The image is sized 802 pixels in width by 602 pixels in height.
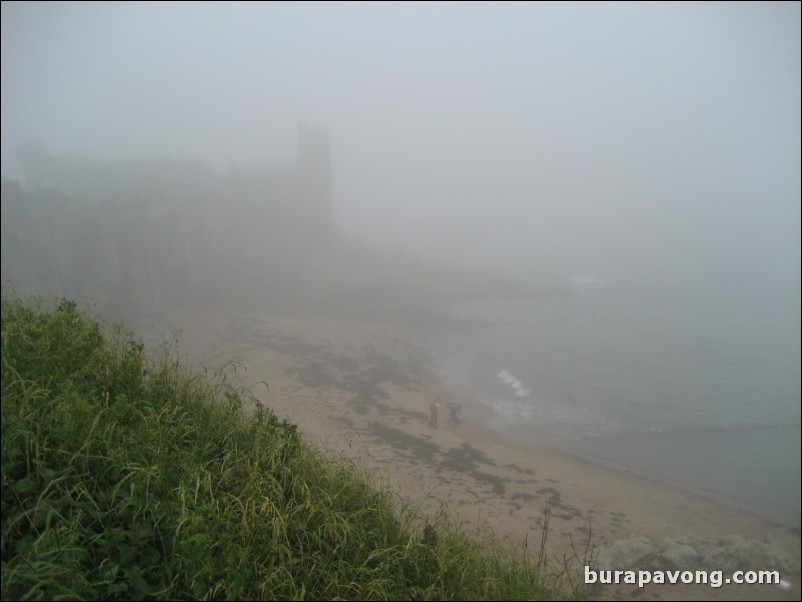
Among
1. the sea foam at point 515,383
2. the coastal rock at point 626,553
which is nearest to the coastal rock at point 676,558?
the coastal rock at point 626,553

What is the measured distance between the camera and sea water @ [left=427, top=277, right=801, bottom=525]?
16.6m

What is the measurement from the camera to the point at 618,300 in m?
56.9

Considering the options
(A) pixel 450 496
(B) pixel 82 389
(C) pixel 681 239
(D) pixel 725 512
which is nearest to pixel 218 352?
(A) pixel 450 496

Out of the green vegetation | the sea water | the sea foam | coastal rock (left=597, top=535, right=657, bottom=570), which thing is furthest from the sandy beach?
the sea foam

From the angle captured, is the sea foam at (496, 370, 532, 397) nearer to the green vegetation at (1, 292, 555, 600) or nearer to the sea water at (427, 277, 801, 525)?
the sea water at (427, 277, 801, 525)

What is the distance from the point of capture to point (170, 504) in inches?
125

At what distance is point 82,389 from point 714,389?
30.3 m

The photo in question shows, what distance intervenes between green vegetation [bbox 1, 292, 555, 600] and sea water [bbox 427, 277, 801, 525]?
576 inches

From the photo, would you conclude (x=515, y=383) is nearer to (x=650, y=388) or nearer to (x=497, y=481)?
(x=650, y=388)

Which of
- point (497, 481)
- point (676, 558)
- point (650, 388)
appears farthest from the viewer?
point (650, 388)

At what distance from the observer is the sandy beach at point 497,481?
880 centimetres

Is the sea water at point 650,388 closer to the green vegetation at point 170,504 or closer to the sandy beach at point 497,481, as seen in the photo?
the sandy beach at point 497,481

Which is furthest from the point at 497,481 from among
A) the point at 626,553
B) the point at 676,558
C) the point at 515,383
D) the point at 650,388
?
the point at 650,388

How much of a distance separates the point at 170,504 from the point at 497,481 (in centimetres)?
1139
